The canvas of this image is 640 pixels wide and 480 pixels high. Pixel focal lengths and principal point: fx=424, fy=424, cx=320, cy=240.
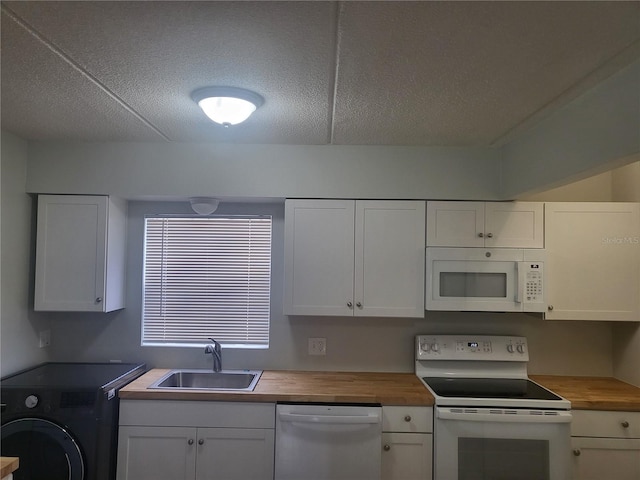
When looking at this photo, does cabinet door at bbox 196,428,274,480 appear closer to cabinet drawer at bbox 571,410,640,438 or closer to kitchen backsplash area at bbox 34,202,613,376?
kitchen backsplash area at bbox 34,202,613,376

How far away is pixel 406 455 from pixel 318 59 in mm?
2116

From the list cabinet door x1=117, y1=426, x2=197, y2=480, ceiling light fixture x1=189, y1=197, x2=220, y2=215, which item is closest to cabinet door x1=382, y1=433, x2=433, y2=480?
cabinet door x1=117, y1=426, x2=197, y2=480

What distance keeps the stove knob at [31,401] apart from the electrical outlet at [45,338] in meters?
0.69

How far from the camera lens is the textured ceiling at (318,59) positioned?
1247 millimetres

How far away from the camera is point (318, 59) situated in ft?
5.00

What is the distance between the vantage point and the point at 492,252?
2.66 m

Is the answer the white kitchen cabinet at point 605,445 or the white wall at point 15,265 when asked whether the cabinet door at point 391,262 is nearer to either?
the white kitchen cabinet at point 605,445

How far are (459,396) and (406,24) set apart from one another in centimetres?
200

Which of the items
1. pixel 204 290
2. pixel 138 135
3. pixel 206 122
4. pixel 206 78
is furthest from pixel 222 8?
pixel 204 290

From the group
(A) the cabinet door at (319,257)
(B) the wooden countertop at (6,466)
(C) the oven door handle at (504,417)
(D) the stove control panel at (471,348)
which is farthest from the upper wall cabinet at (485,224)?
(B) the wooden countertop at (6,466)

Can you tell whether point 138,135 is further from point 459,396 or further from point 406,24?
point 459,396

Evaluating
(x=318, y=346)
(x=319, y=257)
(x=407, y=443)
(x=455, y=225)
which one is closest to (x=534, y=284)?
(x=455, y=225)

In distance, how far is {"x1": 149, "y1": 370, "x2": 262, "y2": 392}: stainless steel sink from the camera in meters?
2.85

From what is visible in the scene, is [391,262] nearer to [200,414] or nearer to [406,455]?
[406,455]
